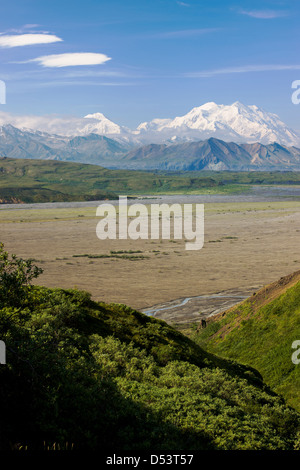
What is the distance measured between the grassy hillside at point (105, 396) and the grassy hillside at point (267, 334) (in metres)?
4.19

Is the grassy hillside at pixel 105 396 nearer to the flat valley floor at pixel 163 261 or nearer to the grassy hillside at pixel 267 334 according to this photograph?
the grassy hillside at pixel 267 334

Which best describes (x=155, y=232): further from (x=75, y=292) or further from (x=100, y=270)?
(x=75, y=292)

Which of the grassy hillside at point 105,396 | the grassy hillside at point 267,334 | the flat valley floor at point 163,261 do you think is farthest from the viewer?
the flat valley floor at point 163,261

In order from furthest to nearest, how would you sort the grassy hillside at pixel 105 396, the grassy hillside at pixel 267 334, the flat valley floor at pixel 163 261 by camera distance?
1. the flat valley floor at pixel 163 261
2. the grassy hillside at pixel 267 334
3. the grassy hillside at pixel 105 396

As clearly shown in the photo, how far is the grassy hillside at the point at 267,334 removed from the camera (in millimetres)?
24875

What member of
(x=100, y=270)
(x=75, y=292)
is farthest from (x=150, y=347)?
(x=100, y=270)

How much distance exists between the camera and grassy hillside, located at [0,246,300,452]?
12508mm

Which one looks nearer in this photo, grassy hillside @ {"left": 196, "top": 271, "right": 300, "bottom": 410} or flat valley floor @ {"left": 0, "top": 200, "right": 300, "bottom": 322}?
grassy hillside @ {"left": 196, "top": 271, "right": 300, "bottom": 410}

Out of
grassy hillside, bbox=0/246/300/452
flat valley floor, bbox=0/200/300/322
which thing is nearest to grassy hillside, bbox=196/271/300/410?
grassy hillside, bbox=0/246/300/452

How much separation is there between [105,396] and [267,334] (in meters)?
17.2

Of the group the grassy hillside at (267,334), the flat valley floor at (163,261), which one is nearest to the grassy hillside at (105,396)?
the grassy hillside at (267,334)

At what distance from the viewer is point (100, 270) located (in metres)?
75.6

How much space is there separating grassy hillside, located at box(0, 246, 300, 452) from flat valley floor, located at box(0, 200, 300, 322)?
93.8 feet

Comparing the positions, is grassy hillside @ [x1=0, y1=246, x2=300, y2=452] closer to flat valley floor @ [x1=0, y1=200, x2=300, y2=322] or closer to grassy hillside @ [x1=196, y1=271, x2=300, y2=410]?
grassy hillside @ [x1=196, y1=271, x2=300, y2=410]
